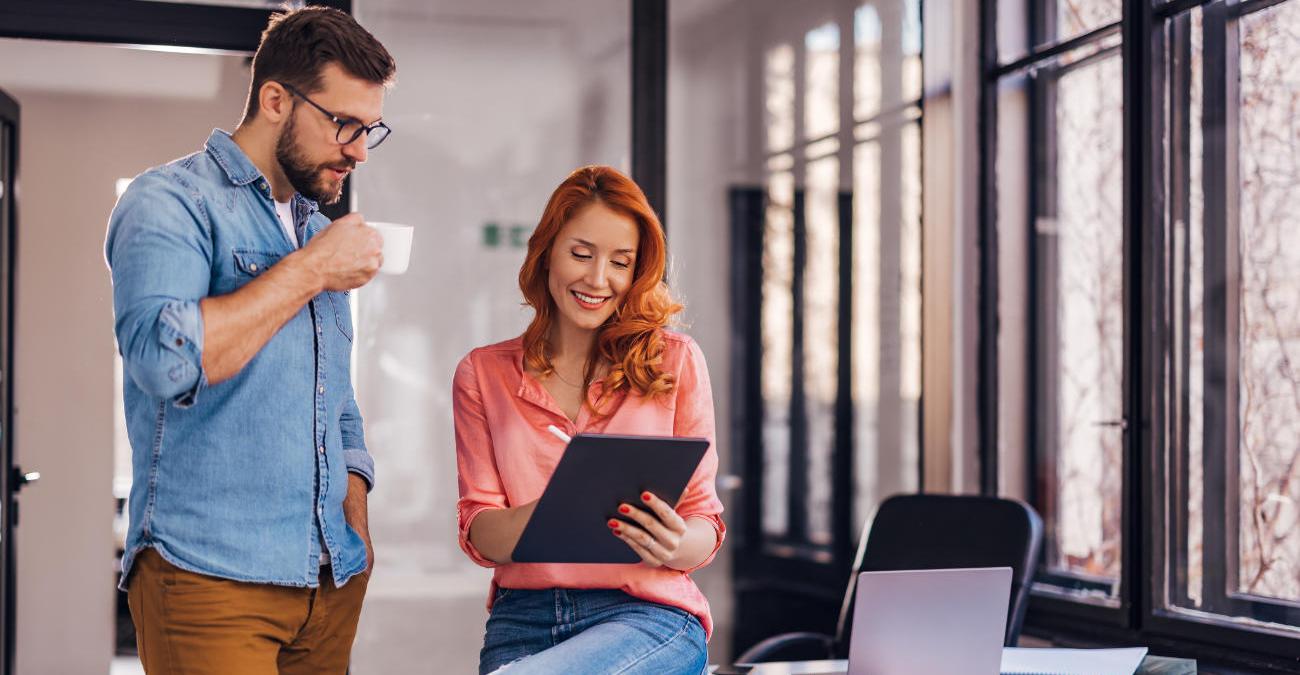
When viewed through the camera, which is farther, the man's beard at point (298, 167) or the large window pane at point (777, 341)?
the large window pane at point (777, 341)

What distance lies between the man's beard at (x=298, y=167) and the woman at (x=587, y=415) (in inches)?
15.8

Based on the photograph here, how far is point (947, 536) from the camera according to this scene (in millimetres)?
2980

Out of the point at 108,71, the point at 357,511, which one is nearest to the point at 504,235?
the point at 357,511

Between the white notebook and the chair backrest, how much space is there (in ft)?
2.20

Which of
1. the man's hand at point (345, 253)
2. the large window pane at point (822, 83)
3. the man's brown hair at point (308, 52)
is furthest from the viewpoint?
the large window pane at point (822, 83)

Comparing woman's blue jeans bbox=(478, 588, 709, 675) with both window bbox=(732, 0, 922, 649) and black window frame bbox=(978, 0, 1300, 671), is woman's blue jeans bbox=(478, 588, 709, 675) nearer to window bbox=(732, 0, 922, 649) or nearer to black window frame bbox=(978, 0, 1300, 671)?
black window frame bbox=(978, 0, 1300, 671)

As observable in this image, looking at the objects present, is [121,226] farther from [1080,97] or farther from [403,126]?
[1080,97]

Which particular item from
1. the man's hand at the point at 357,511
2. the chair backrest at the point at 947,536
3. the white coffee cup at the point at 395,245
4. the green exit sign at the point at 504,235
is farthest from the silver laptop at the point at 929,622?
the green exit sign at the point at 504,235

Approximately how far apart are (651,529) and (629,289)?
462mm

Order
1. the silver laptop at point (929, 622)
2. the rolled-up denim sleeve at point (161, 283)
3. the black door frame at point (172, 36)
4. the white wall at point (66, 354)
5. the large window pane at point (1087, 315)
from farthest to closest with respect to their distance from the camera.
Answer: the white wall at point (66, 354), the large window pane at point (1087, 315), the black door frame at point (172, 36), the silver laptop at point (929, 622), the rolled-up denim sleeve at point (161, 283)

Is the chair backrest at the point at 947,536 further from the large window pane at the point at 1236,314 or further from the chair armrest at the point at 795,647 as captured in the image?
the large window pane at the point at 1236,314

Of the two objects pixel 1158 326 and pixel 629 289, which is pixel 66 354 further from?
pixel 1158 326

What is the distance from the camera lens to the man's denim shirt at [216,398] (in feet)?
4.81

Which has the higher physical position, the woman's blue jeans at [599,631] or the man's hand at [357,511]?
the man's hand at [357,511]
